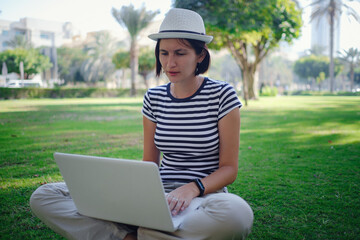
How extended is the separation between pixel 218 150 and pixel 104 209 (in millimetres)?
778

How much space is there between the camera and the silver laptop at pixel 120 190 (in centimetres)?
139

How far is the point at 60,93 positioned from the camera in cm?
2998

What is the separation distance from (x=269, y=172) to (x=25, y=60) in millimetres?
42448

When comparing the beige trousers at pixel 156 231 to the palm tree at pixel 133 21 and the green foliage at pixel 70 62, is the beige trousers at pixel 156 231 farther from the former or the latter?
the green foliage at pixel 70 62

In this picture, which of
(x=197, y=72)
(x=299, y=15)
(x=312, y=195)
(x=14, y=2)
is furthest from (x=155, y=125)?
(x=299, y=15)

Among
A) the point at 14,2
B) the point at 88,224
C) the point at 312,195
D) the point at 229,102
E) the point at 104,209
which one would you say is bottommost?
the point at 312,195

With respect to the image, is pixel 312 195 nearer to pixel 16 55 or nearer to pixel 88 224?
pixel 88 224

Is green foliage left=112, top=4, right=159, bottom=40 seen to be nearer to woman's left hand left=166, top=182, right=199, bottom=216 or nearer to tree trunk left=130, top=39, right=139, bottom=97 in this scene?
tree trunk left=130, top=39, right=139, bottom=97

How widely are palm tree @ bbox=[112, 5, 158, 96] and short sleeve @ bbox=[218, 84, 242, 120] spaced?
32.6 meters

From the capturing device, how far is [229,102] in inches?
77.7

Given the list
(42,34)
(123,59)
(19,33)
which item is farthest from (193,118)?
(42,34)

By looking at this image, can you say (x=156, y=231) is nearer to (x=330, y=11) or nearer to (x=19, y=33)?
(x=330, y=11)

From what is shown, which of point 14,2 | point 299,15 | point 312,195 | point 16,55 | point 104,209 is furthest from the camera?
point 16,55

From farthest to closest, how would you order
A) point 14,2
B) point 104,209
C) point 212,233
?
point 14,2, point 104,209, point 212,233
